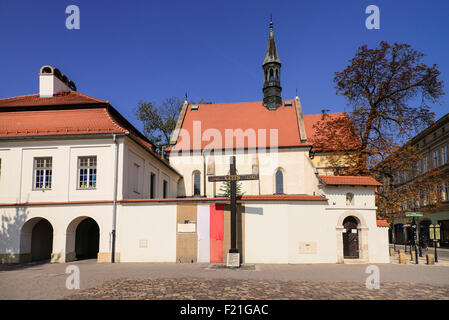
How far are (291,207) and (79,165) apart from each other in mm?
11662

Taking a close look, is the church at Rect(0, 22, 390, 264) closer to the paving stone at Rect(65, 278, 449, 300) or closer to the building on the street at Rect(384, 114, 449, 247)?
the paving stone at Rect(65, 278, 449, 300)

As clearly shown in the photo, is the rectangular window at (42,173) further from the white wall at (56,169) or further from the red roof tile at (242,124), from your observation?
the red roof tile at (242,124)

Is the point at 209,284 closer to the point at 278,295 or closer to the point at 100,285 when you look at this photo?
the point at 278,295

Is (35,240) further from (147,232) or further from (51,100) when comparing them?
(51,100)

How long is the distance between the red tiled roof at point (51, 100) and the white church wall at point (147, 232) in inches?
281

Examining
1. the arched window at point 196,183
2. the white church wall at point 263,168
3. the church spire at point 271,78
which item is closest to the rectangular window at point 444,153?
the white church wall at point 263,168

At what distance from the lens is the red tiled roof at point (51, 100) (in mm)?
20625

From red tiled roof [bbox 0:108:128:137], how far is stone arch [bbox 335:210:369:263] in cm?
1241

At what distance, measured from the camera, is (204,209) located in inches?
706

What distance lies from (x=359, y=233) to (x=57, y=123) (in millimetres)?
17532

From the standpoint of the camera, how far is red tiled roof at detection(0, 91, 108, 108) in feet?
67.7

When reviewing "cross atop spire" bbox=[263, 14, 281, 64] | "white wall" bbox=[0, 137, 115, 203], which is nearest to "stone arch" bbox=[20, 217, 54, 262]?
"white wall" bbox=[0, 137, 115, 203]

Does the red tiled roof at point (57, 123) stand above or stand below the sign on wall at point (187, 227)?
above
